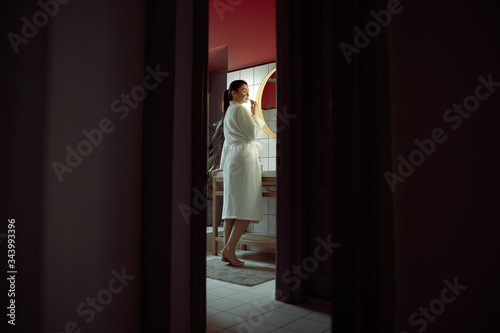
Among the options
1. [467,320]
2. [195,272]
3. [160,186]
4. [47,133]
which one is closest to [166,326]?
[195,272]

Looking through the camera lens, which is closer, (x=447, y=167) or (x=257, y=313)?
(x=447, y=167)

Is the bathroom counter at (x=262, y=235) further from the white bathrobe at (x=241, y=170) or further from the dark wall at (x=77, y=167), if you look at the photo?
the dark wall at (x=77, y=167)

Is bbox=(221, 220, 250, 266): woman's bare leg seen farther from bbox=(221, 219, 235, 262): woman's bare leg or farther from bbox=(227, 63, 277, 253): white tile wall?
bbox=(227, 63, 277, 253): white tile wall

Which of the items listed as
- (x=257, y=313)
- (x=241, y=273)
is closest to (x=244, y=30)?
(x=241, y=273)

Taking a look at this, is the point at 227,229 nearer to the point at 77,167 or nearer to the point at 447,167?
the point at 77,167

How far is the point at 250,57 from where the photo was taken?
3992 mm

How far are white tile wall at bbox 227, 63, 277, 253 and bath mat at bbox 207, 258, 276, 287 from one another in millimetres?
592

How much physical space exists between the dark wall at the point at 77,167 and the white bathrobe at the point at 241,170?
173 cm

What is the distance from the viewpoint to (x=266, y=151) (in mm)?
3959

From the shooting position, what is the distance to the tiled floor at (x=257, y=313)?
1.80 meters

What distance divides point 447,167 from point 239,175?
2091mm

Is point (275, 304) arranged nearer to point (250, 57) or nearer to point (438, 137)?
point (438, 137)

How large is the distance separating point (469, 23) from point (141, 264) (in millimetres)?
1515

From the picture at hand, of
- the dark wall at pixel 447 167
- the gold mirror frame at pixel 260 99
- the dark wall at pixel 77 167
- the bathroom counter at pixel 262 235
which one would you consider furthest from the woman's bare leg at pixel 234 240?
the dark wall at pixel 447 167
